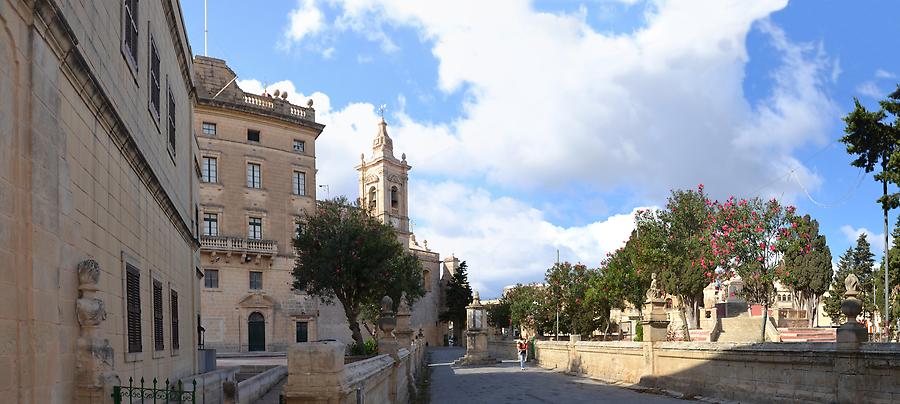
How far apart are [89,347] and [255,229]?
41449 mm

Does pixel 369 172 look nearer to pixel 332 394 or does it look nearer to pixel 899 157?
pixel 899 157

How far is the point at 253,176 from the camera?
4853 cm

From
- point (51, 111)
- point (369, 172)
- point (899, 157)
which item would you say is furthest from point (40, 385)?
point (369, 172)

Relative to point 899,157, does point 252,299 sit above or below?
below

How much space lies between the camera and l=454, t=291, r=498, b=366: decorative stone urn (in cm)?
4478

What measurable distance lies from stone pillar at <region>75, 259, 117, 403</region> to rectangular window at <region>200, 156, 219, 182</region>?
40.2 metres

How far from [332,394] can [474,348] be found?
3773 cm

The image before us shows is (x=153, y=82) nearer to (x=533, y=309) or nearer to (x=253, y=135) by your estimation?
(x=253, y=135)

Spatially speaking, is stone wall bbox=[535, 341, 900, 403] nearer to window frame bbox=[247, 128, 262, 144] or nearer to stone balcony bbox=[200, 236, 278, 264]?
stone balcony bbox=[200, 236, 278, 264]

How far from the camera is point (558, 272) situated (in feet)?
160

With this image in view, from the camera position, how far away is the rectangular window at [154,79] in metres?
13.9

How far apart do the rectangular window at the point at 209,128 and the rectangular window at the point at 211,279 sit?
8275 millimetres

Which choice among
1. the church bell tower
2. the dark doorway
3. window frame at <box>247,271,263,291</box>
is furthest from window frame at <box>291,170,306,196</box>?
the church bell tower

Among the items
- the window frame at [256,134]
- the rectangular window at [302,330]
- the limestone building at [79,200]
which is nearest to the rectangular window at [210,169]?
the window frame at [256,134]
